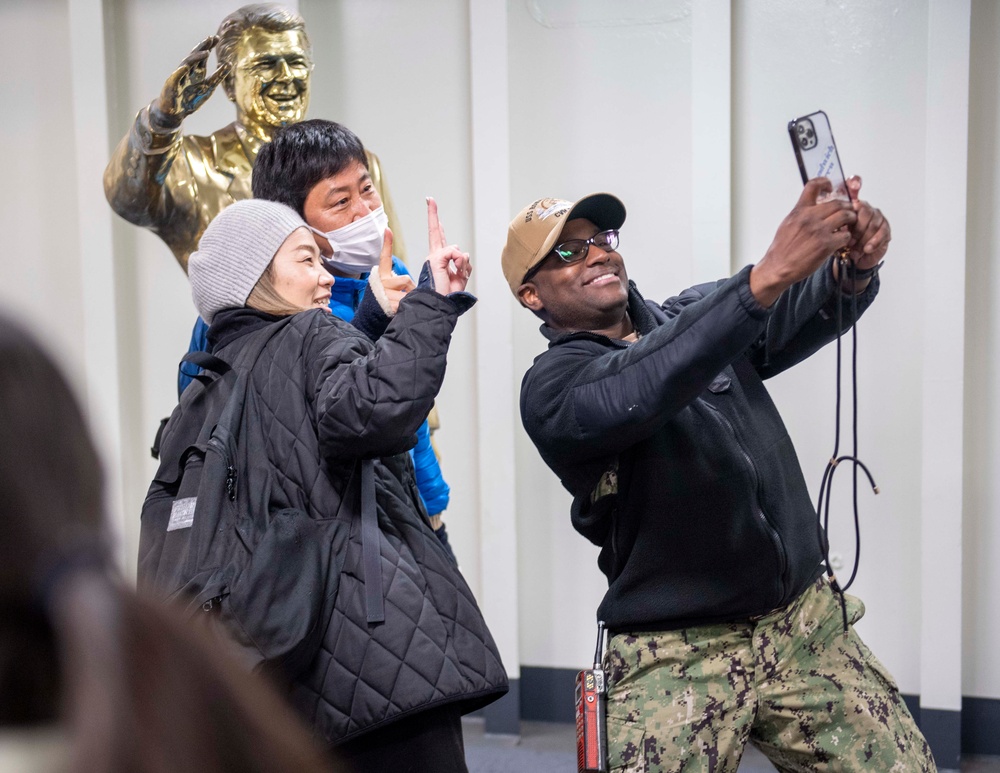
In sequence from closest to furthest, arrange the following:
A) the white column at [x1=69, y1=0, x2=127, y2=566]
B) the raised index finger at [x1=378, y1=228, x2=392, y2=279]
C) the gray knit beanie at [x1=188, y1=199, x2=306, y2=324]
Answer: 1. the gray knit beanie at [x1=188, y1=199, x2=306, y2=324]
2. the raised index finger at [x1=378, y1=228, x2=392, y2=279]
3. the white column at [x1=69, y1=0, x2=127, y2=566]

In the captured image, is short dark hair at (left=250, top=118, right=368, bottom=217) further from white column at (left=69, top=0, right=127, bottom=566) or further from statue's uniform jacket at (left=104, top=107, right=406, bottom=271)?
white column at (left=69, top=0, right=127, bottom=566)

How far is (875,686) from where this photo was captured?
1946mm

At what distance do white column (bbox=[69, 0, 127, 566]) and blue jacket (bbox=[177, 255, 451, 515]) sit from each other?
4.67 feet

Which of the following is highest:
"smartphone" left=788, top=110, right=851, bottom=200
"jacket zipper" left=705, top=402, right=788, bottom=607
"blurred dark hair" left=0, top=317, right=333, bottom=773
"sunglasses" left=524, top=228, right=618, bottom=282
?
"smartphone" left=788, top=110, right=851, bottom=200

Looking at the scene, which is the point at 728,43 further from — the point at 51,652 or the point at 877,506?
the point at 51,652

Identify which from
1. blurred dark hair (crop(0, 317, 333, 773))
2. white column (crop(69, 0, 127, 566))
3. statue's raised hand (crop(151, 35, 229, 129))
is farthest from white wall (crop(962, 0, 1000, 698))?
blurred dark hair (crop(0, 317, 333, 773))

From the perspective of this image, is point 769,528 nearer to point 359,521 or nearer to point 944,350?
point 359,521

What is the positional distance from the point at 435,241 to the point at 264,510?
54 cm

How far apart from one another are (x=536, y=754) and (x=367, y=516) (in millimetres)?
2163

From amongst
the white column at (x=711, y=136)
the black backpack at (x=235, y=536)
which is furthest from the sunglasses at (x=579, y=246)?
the white column at (x=711, y=136)

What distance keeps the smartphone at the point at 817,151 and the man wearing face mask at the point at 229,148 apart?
4.95ft

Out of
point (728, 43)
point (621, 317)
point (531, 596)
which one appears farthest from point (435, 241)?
point (531, 596)

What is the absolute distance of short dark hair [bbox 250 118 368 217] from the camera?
2.13 meters

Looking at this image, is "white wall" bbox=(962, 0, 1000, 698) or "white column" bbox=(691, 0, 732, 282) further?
"white column" bbox=(691, 0, 732, 282)
